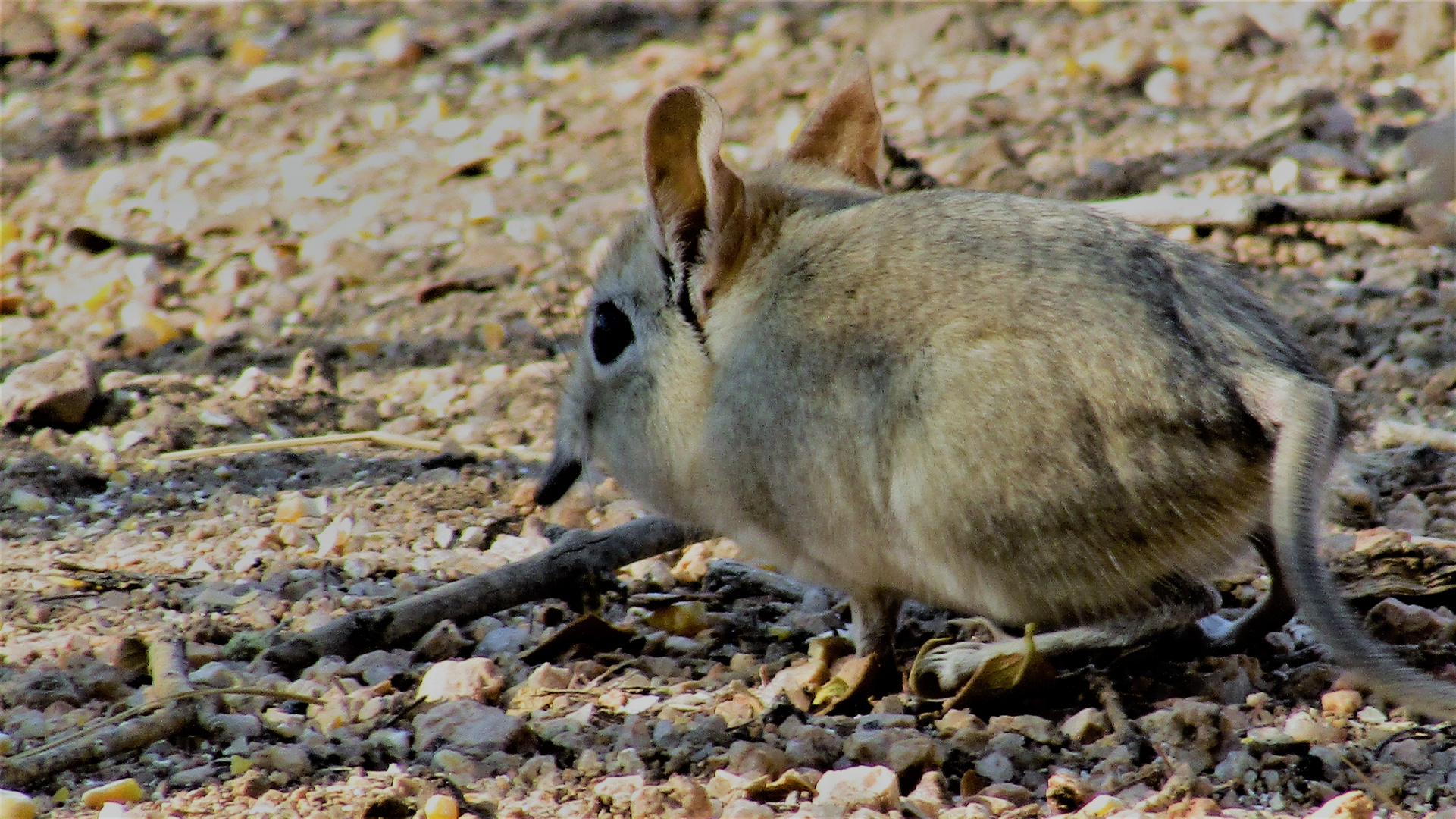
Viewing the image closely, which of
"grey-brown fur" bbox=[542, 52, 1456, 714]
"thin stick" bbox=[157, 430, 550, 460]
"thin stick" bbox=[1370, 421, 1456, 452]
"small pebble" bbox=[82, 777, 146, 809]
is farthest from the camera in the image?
"thin stick" bbox=[157, 430, 550, 460]

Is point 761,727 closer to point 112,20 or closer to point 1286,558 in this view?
point 1286,558

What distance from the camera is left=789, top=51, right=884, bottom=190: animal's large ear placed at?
3.98 metres

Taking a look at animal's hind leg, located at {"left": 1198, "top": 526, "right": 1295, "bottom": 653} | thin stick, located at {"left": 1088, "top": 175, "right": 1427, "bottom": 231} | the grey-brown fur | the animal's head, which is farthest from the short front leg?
thin stick, located at {"left": 1088, "top": 175, "right": 1427, "bottom": 231}

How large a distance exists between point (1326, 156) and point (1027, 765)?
3.48 meters

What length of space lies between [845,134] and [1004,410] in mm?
1369

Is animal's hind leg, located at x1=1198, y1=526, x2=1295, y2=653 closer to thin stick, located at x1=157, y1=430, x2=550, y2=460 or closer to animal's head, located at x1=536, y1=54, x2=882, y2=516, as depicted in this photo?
animal's head, located at x1=536, y1=54, x2=882, y2=516

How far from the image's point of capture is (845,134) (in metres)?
4.03

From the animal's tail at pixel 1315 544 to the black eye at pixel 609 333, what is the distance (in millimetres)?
1463

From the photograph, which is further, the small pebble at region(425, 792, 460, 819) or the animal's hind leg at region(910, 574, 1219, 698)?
the animal's hind leg at region(910, 574, 1219, 698)

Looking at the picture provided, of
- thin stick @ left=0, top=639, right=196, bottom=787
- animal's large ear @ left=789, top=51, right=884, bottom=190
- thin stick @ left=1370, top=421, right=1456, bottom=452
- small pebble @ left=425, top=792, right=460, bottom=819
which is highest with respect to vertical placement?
animal's large ear @ left=789, top=51, right=884, bottom=190

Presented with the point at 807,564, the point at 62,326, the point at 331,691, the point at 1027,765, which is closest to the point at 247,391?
the point at 62,326

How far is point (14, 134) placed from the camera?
7.06m

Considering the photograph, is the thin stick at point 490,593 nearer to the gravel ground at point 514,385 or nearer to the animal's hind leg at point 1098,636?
the gravel ground at point 514,385

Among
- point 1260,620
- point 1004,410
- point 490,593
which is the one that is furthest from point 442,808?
point 1260,620
